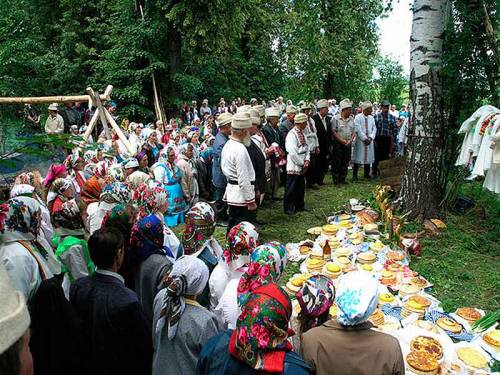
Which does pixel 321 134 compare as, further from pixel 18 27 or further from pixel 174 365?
pixel 18 27

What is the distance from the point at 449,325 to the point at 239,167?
3249 mm

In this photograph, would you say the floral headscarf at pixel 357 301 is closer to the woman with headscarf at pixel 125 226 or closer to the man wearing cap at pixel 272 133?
the woman with headscarf at pixel 125 226

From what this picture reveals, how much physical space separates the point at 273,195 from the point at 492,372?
6.31 m

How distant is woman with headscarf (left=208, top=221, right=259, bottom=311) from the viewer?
3.01 metres

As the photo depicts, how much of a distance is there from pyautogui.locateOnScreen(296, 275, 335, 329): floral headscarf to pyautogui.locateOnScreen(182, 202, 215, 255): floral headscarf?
128 centimetres

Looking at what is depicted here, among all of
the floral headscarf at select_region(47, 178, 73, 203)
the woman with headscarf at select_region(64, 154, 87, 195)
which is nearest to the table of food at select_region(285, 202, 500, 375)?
the floral headscarf at select_region(47, 178, 73, 203)

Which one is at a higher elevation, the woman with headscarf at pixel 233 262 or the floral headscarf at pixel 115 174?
the floral headscarf at pixel 115 174

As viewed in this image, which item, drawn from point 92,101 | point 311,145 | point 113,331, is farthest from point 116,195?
point 92,101

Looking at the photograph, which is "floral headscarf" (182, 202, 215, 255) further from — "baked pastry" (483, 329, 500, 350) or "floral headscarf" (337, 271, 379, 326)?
"baked pastry" (483, 329, 500, 350)

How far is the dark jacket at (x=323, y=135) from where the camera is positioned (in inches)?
370

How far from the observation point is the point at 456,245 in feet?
18.9

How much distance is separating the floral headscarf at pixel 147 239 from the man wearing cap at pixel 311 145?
208 inches

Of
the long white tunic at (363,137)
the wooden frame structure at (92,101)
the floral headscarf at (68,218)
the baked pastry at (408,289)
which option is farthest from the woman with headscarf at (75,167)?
the long white tunic at (363,137)

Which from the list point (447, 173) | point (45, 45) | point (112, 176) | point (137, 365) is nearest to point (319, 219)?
point (447, 173)
